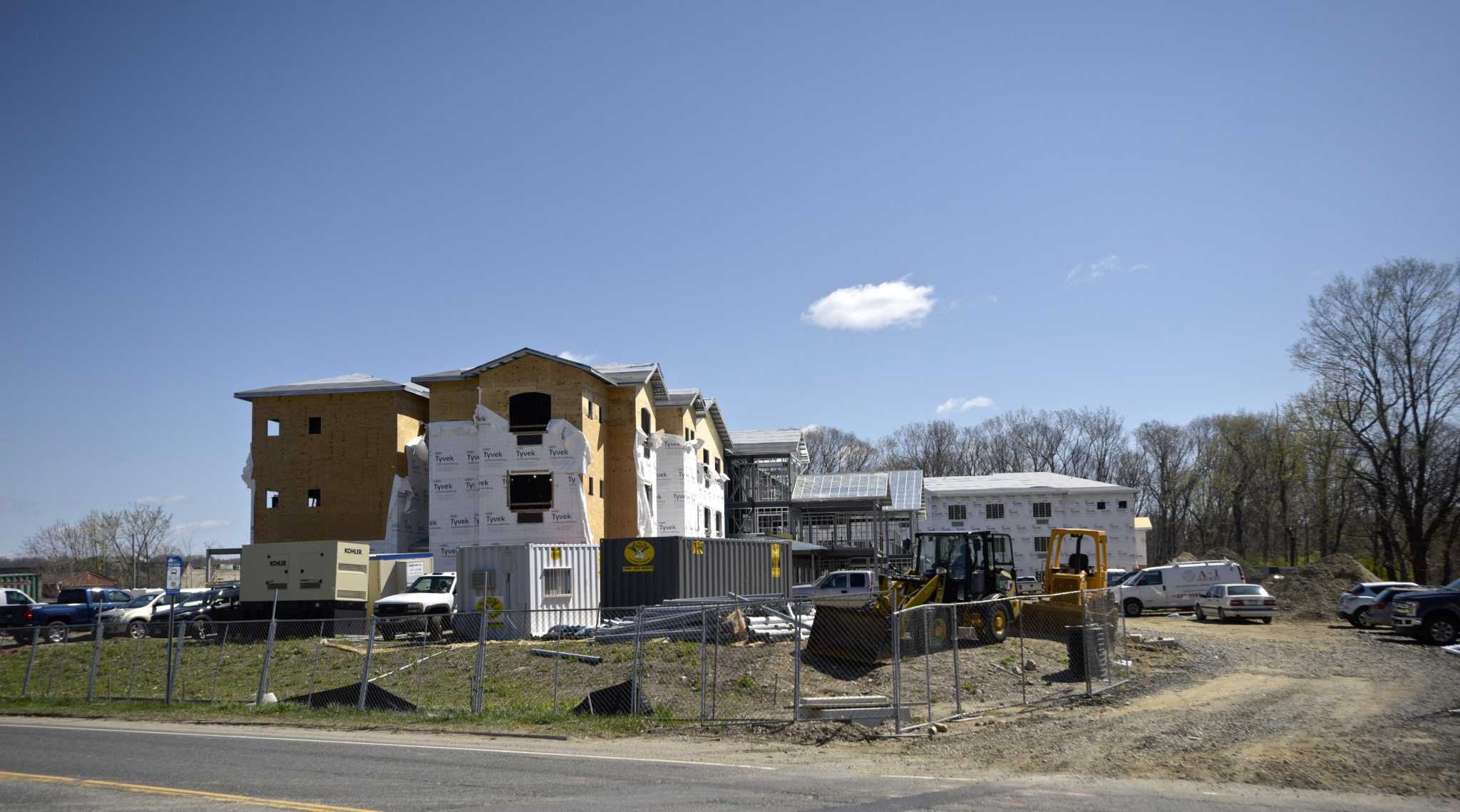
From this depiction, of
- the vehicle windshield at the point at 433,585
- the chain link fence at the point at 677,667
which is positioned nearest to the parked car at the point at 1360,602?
the chain link fence at the point at 677,667

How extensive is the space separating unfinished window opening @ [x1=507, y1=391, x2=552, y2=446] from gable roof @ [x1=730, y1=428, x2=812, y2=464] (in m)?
17.6

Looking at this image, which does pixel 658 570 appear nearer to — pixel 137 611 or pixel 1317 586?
pixel 137 611

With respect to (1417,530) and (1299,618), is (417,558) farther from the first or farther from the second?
(1417,530)

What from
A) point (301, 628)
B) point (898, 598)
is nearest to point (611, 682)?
point (898, 598)

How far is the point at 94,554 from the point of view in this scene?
8719cm

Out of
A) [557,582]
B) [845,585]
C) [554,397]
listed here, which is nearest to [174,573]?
[557,582]

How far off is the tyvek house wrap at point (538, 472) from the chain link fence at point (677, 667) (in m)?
14.0

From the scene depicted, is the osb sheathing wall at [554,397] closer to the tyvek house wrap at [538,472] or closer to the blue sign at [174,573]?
the tyvek house wrap at [538,472]

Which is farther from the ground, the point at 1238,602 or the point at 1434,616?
the point at 1434,616

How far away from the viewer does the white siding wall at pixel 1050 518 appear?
6644 cm

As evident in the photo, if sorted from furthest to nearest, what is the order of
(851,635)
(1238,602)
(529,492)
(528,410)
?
1. (528,410)
2. (529,492)
3. (1238,602)
4. (851,635)

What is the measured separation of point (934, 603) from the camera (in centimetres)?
1978

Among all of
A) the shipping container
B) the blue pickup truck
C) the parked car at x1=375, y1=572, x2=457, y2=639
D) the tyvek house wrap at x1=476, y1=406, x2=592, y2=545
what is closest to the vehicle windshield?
the parked car at x1=375, y1=572, x2=457, y2=639

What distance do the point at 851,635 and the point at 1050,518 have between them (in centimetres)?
5142
